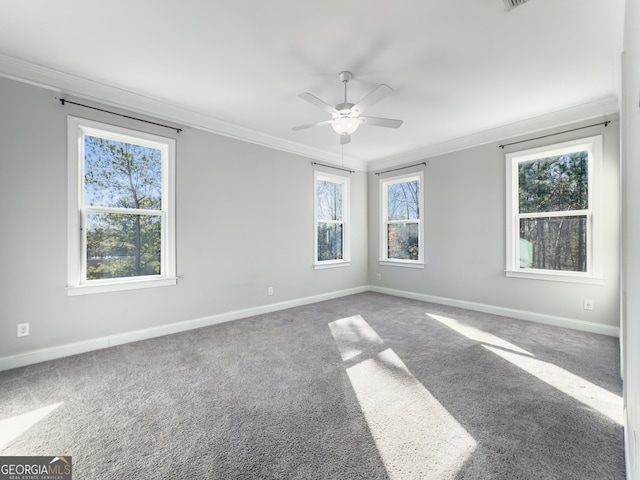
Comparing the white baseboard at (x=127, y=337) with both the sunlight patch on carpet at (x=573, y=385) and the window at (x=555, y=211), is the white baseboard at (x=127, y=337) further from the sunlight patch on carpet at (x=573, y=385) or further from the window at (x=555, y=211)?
the window at (x=555, y=211)

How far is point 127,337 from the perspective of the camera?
3148 millimetres

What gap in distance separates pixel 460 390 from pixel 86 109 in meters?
4.35

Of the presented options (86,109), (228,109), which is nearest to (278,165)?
(228,109)

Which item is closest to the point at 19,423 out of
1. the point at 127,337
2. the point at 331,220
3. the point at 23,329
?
the point at 23,329

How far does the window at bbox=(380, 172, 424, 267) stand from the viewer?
5266mm

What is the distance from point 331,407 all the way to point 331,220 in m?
3.85

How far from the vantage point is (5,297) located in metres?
2.53

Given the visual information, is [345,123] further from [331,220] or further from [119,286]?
[119,286]

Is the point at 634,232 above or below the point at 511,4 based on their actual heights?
below

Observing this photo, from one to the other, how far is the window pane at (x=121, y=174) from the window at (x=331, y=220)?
2.59 m

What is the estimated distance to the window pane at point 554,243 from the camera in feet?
11.7

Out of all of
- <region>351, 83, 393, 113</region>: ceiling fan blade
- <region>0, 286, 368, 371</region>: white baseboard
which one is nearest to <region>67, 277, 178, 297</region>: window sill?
<region>0, 286, 368, 371</region>: white baseboard

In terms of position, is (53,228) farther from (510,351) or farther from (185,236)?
(510,351)

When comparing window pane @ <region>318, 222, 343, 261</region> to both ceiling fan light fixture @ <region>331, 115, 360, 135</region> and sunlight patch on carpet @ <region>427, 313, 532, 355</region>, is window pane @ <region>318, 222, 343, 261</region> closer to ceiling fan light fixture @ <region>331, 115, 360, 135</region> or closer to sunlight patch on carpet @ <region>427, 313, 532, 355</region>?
sunlight patch on carpet @ <region>427, 313, 532, 355</region>
